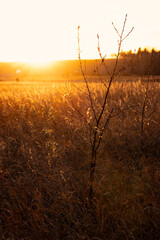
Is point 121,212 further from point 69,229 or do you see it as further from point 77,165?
point 77,165

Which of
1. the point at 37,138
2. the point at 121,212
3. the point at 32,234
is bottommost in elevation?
the point at 32,234

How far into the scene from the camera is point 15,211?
1.58m

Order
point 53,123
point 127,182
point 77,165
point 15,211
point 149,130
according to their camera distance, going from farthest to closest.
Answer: point 53,123
point 149,130
point 77,165
point 127,182
point 15,211

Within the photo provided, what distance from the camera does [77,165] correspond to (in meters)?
2.17

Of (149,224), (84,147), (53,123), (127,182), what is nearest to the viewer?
(149,224)

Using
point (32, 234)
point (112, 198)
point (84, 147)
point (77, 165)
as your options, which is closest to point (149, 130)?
point (84, 147)

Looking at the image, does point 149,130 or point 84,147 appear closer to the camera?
point 84,147

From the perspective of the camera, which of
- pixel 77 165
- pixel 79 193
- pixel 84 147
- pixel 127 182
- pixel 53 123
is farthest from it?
pixel 53 123

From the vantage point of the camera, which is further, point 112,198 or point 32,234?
point 112,198

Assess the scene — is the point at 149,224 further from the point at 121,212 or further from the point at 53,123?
the point at 53,123

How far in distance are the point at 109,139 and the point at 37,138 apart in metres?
1.16

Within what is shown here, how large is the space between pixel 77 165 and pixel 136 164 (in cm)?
74

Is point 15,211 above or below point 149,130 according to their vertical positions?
below

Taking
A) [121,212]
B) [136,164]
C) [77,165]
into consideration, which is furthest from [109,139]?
[121,212]
